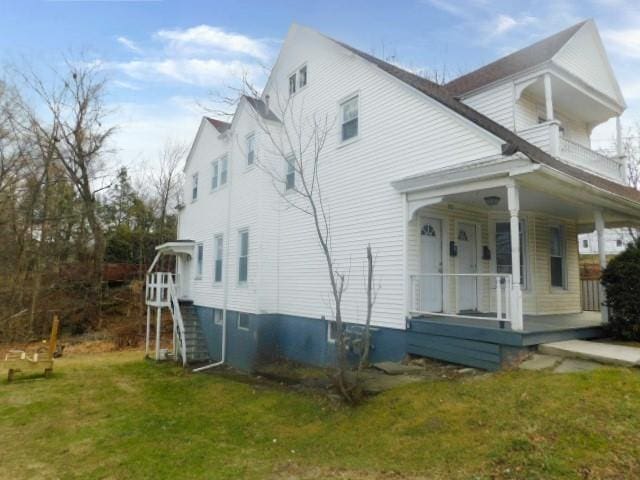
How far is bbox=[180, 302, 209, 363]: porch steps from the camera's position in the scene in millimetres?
15377

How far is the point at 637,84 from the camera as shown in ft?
47.7

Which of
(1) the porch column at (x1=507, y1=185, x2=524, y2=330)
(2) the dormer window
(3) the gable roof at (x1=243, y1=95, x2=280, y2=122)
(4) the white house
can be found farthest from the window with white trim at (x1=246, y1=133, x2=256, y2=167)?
(1) the porch column at (x1=507, y1=185, x2=524, y2=330)

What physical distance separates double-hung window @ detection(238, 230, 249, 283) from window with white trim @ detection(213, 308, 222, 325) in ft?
6.50

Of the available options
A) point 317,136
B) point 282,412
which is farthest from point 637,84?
point 282,412

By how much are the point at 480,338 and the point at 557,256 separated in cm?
596

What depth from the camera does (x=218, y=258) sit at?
1491 centimetres

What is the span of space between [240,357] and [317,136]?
705cm

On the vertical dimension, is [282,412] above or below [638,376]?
below

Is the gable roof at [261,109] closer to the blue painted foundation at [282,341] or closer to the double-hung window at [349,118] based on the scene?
the double-hung window at [349,118]

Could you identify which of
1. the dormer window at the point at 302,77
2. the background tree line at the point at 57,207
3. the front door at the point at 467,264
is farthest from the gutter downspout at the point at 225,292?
the background tree line at the point at 57,207

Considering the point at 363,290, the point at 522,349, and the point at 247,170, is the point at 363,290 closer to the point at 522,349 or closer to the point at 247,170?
the point at 522,349

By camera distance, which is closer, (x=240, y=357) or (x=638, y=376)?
(x=638, y=376)

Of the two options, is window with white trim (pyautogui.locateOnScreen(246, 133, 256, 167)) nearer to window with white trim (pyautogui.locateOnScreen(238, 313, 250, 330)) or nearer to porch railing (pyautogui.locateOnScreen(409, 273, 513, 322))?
window with white trim (pyautogui.locateOnScreen(238, 313, 250, 330))

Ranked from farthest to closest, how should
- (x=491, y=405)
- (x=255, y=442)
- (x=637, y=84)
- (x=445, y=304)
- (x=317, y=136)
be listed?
(x=637, y=84)
(x=317, y=136)
(x=445, y=304)
(x=255, y=442)
(x=491, y=405)
